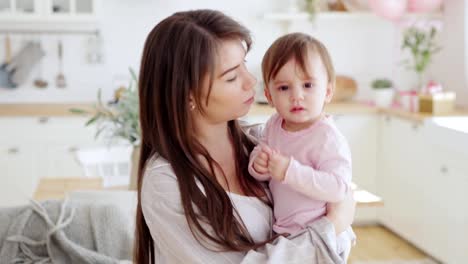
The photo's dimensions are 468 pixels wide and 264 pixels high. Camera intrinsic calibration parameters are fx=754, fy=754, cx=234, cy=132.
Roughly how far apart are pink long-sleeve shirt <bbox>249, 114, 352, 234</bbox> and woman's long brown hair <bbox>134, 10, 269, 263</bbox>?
11 cm

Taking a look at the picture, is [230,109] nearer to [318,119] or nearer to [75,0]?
[318,119]

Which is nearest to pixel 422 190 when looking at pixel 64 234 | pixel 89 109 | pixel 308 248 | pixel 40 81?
pixel 89 109

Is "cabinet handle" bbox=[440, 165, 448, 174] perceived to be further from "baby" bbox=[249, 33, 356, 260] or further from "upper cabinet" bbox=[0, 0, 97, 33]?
"baby" bbox=[249, 33, 356, 260]

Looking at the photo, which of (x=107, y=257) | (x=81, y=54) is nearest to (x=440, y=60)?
(x=81, y=54)

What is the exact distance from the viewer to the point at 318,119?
163 cm

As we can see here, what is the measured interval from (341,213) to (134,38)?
3962 millimetres

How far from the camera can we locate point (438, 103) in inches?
177

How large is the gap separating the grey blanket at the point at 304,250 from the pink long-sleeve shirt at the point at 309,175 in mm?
65

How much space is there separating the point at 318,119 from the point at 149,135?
367 millimetres

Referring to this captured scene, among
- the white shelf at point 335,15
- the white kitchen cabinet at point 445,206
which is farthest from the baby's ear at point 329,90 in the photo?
the white shelf at point 335,15

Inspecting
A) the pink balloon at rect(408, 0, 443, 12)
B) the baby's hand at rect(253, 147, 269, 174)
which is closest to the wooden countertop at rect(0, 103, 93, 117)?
the pink balloon at rect(408, 0, 443, 12)

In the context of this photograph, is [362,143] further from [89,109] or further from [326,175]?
[326,175]

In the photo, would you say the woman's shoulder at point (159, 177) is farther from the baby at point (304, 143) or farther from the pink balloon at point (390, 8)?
the pink balloon at point (390, 8)

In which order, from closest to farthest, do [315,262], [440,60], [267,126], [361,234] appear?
1. [315,262]
2. [267,126]
3. [361,234]
4. [440,60]
